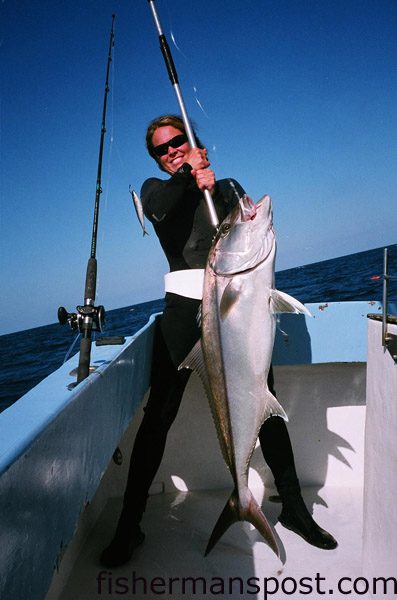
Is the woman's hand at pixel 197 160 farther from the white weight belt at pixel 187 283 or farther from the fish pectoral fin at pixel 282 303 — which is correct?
the fish pectoral fin at pixel 282 303

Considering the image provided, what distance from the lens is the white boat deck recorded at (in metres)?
2.19

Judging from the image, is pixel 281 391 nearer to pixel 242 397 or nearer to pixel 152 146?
pixel 242 397

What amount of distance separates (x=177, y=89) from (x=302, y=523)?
2791 millimetres

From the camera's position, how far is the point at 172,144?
100 inches

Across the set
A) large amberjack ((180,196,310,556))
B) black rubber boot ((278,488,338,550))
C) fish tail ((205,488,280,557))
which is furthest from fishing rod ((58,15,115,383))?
black rubber boot ((278,488,338,550))

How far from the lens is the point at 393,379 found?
4.87ft

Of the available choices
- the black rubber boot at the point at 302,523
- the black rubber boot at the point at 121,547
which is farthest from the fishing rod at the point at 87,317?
the black rubber boot at the point at 302,523

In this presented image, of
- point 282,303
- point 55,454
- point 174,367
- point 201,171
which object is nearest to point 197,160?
point 201,171

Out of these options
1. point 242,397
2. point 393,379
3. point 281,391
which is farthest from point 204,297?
point 281,391

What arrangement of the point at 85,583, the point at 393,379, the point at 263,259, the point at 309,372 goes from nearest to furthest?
the point at 393,379, the point at 263,259, the point at 85,583, the point at 309,372

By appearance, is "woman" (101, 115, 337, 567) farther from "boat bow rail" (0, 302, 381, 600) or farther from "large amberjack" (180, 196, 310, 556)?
"large amberjack" (180, 196, 310, 556)

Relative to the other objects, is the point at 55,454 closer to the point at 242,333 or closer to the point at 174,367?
the point at 242,333

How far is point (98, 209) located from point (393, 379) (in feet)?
6.58

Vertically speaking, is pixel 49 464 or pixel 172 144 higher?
pixel 172 144
